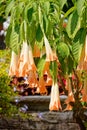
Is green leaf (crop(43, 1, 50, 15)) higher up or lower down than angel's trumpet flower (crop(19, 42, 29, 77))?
higher up

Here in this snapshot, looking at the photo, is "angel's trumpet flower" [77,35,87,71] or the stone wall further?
the stone wall


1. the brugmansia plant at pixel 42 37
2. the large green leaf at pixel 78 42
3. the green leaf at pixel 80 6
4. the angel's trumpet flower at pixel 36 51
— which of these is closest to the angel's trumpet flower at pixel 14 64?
the brugmansia plant at pixel 42 37

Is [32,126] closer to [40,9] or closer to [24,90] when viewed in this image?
[24,90]

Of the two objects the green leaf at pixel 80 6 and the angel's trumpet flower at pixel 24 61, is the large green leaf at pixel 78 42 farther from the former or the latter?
the angel's trumpet flower at pixel 24 61

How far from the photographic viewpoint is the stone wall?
483cm

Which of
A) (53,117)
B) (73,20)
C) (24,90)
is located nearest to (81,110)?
(53,117)

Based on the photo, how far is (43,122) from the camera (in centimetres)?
488

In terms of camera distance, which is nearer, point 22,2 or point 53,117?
point 22,2

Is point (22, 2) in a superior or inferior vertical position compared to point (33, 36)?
superior

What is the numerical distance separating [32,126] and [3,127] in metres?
0.30

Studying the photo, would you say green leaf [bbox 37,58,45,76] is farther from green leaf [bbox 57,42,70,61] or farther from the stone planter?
the stone planter

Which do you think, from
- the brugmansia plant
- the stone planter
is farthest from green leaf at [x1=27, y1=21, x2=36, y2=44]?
the stone planter

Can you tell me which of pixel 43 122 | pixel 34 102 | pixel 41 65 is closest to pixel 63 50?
pixel 41 65

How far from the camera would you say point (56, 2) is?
248cm
